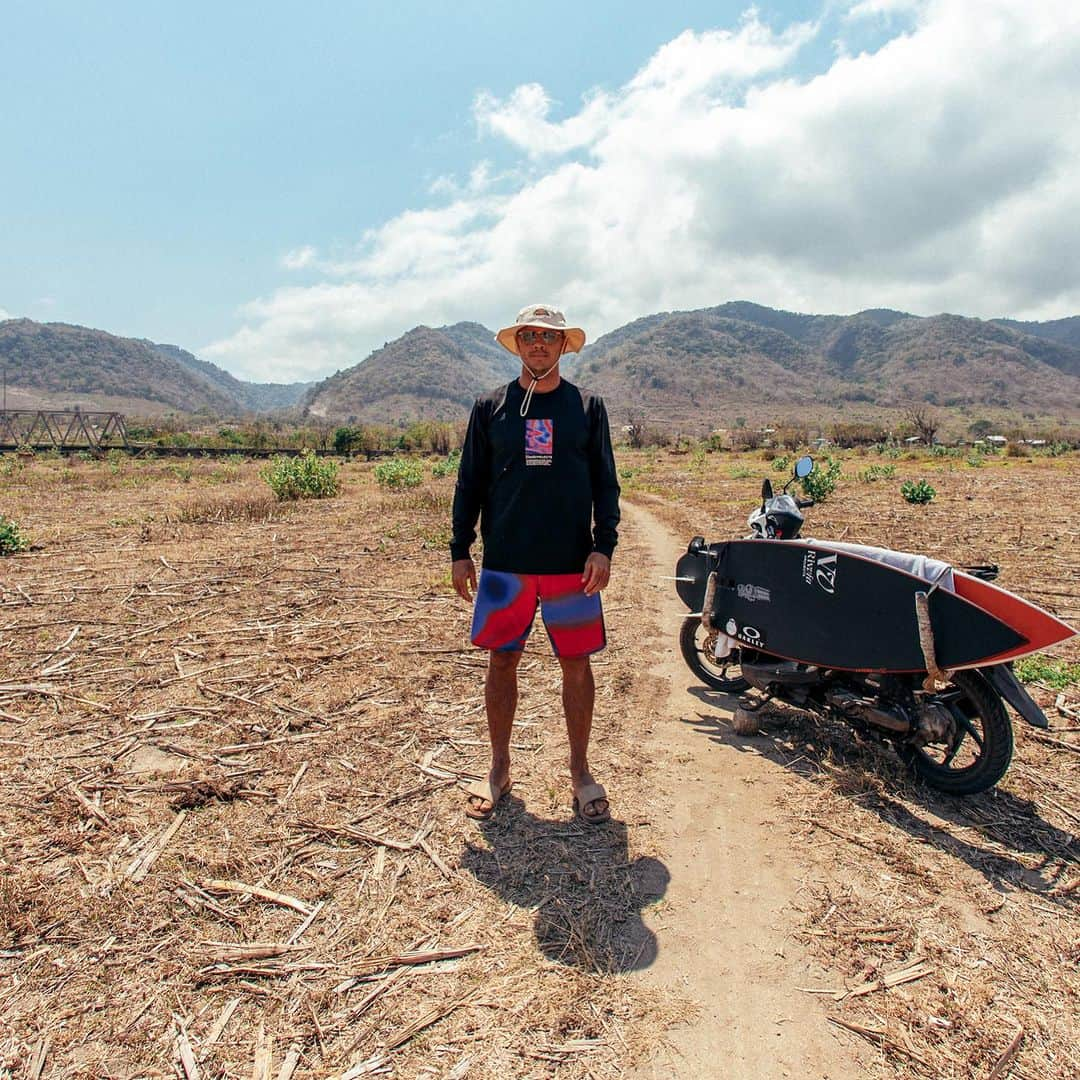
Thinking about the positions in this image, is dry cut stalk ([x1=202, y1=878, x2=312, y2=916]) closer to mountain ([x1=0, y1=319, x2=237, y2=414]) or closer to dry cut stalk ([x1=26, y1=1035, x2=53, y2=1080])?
dry cut stalk ([x1=26, y1=1035, x2=53, y2=1080])

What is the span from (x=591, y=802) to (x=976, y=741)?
6.40 ft

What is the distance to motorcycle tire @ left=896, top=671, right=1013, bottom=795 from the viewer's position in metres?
3.20

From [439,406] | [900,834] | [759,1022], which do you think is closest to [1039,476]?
[900,834]

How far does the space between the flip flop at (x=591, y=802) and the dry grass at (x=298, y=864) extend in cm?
6

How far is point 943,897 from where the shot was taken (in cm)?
274

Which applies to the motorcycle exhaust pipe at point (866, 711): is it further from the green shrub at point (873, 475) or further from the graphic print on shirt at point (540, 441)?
the green shrub at point (873, 475)

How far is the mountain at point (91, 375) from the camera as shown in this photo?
151875 millimetres

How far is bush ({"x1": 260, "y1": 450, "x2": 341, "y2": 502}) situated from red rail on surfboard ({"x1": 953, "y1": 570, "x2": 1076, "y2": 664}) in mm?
14622

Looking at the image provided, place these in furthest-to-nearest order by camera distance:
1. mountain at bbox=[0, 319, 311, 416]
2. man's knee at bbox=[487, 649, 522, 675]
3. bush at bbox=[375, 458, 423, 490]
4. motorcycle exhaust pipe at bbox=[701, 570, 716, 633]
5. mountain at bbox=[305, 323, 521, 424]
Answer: mountain at bbox=[0, 319, 311, 416] < mountain at bbox=[305, 323, 521, 424] < bush at bbox=[375, 458, 423, 490] < motorcycle exhaust pipe at bbox=[701, 570, 716, 633] < man's knee at bbox=[487, 649, 522, 675]

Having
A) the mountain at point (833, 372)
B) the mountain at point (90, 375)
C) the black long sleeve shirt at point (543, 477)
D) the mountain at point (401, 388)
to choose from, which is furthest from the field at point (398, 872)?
the mountain at point (90, 375)

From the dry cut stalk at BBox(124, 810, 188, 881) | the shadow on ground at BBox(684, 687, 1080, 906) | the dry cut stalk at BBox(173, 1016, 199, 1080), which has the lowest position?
the dry cut stalk at BBox(173, 1016, 199, 1080)

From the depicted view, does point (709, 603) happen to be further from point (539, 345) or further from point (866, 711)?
point (539, 345)

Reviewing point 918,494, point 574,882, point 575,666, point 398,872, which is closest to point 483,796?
point 398,872

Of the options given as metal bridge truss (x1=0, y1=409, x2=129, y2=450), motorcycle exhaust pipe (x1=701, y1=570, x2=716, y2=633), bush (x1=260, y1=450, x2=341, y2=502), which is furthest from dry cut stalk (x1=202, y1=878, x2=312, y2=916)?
metal bridge truss (x1=0, y1=409, x2=129, y2=450)
